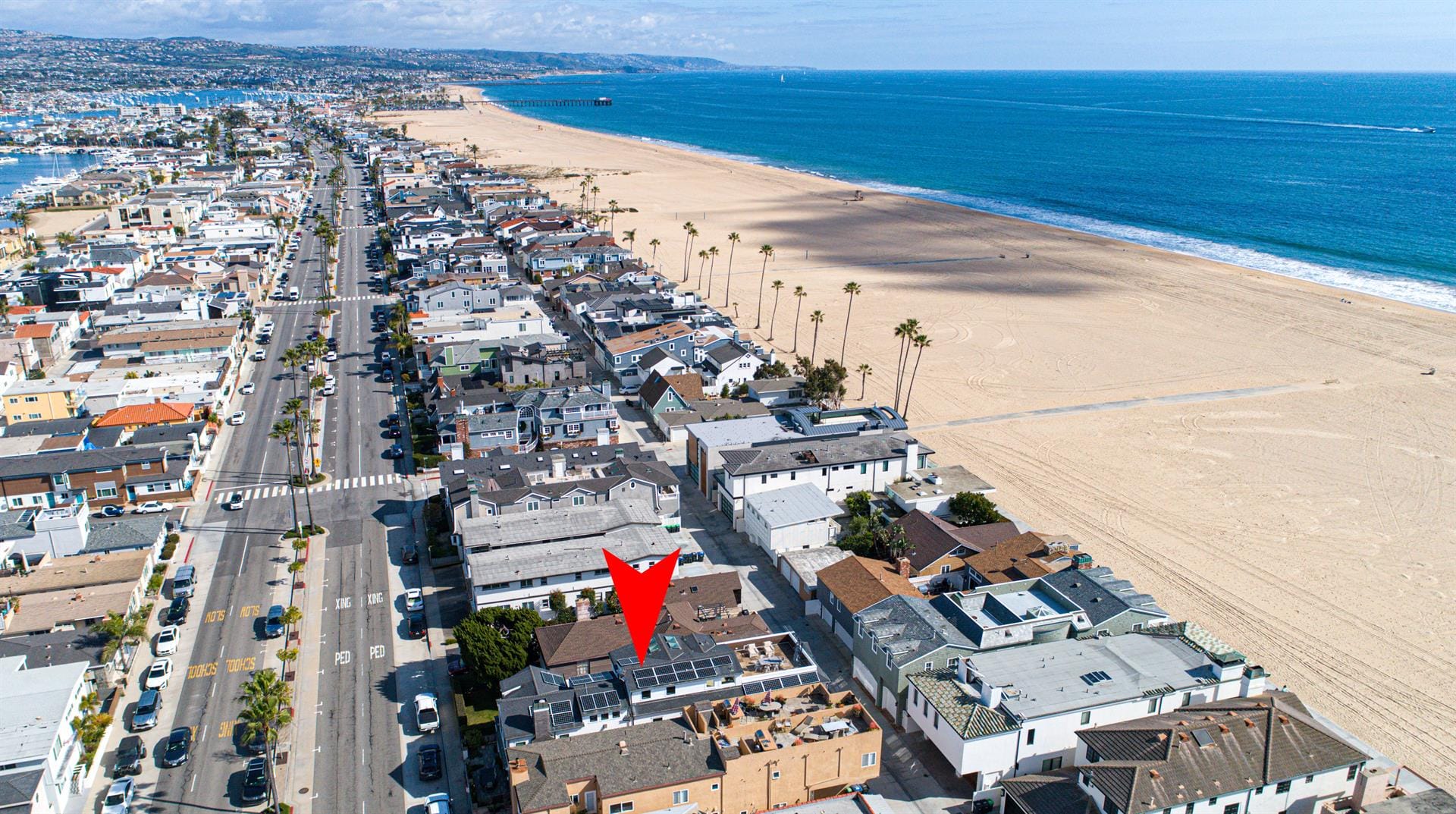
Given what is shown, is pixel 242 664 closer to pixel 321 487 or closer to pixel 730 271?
pixel 321 487

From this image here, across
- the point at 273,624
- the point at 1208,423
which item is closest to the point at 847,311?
the point at 1208,423

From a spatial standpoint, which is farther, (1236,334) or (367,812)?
(1236,334)

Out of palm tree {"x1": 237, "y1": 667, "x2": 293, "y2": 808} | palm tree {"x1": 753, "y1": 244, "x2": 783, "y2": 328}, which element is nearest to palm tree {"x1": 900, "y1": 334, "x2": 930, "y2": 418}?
palm tree {"x1": 753, "y1": 244, "x2": 783, "y2": 328}

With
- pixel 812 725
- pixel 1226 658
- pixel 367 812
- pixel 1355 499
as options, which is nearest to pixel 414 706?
pixel 367 812

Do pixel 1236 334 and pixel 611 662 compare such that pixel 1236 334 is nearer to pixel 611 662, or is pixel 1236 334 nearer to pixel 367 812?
pixel 611 662

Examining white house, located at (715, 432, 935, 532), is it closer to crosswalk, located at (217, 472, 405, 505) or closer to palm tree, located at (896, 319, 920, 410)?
palm tree, located at (896, 319, 920, 410)

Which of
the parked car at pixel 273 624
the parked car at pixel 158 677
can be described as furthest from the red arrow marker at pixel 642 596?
the parked car at pixel 158 677
